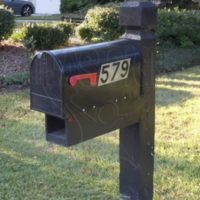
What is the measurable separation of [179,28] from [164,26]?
1.18 ft

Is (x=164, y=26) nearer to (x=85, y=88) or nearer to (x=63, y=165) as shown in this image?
(x=63, y=165)

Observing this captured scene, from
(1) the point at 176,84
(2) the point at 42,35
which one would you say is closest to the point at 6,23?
(2) the point at 42,35

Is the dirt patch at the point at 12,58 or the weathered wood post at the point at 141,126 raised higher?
the weathered wood post at the point at 141,126

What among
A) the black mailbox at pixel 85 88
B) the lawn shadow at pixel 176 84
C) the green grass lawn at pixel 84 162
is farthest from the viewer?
the lawn shadow at pixel 176 84

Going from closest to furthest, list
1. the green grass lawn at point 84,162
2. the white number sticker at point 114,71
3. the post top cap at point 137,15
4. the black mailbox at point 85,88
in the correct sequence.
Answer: the black mailbox at point 85,88 < the white number sticker at point 114,71 < the post top cap at point 137,15 < the green grass lawn at point 84,162

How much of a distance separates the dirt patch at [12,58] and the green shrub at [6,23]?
12.4 inches

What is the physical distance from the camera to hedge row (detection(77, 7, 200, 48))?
1185cm

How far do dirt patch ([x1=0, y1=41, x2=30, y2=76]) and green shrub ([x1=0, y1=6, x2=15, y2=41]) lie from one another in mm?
314

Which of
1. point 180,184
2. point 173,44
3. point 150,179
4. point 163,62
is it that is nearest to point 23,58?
point 163,62

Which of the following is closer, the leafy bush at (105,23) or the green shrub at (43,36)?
the green shrub at (43,36)

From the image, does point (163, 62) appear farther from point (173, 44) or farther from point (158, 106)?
point (158, 106)

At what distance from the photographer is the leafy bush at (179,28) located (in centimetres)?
1190

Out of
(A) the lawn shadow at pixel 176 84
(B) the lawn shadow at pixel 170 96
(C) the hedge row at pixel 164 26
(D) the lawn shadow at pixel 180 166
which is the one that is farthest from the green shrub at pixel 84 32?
(D) the lawn shadow at pixel 180 166

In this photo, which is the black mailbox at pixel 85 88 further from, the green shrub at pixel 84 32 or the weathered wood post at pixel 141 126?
the green shrub at pixel 84 32
